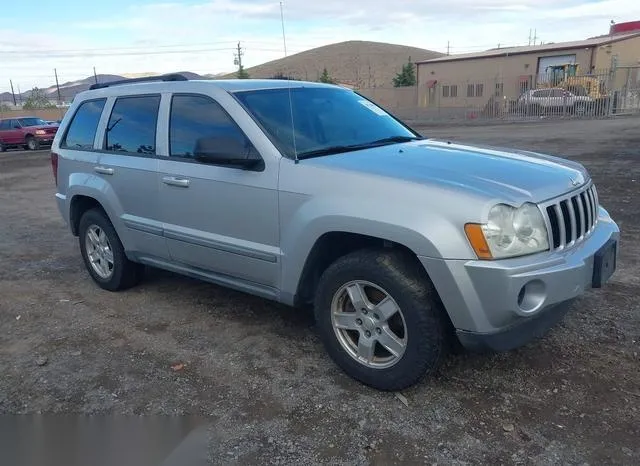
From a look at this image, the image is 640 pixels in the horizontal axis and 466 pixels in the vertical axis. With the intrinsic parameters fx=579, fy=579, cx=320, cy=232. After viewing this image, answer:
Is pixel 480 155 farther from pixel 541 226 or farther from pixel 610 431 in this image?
pixel 610 431

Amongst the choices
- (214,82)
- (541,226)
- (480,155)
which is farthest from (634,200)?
(214,82)

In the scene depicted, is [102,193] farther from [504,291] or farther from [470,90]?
[470,90]

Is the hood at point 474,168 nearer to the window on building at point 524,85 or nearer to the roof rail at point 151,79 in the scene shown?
the roof rail at point 151,79

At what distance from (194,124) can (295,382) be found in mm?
2022

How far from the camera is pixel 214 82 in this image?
4.27 m

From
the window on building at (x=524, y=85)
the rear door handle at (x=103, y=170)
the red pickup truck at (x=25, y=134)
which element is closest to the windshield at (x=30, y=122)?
the red pickup truck at (x=25, y=134)

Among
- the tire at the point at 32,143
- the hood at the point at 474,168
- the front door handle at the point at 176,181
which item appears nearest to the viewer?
the hood at the point at 474,168

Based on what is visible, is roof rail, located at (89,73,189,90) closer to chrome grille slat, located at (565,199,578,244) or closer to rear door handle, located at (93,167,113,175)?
rear door handle, located at (93,167,113,175)

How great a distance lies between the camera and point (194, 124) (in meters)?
4.29

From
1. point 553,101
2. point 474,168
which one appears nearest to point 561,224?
point 474,168

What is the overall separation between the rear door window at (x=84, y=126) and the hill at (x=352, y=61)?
105 m

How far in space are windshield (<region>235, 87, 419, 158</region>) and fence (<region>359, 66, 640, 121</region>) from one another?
1041 inches

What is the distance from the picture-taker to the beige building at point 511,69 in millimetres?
36500

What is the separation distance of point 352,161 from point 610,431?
2.03 m
